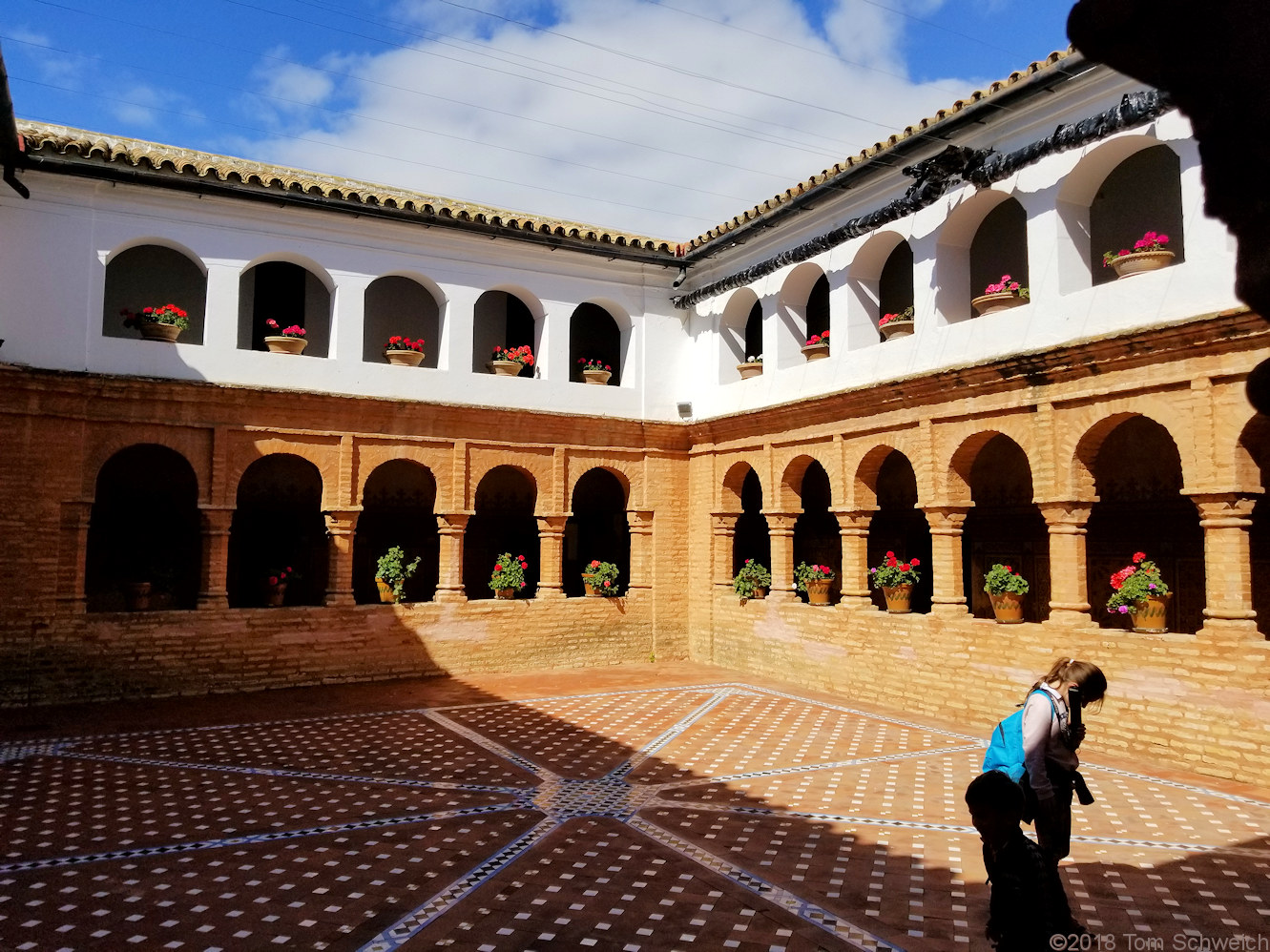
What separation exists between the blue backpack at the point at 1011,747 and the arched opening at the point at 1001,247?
968 centimetres

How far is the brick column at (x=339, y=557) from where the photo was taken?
13.9 m

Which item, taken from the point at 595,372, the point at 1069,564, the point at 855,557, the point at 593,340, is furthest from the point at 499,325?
the point at 1069,564

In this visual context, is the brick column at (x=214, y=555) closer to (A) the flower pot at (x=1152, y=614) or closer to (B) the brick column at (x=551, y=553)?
(B) the brick column at (x=551, y=553)

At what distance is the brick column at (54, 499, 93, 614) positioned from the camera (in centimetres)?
1212

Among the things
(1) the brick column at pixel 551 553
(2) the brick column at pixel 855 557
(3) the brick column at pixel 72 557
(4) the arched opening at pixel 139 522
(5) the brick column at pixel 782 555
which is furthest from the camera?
(1) the brick column at pixel 551 553

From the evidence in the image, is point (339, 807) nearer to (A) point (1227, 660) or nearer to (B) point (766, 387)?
(A) point (1227, 660)

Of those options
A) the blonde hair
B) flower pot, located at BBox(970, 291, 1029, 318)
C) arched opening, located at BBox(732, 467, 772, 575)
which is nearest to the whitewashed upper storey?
flower pot, located at BBox(970, 291, 1029, 318)

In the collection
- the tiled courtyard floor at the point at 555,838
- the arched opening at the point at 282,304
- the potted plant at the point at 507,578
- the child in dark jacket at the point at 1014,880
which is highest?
the arched opening at the point at 282,304

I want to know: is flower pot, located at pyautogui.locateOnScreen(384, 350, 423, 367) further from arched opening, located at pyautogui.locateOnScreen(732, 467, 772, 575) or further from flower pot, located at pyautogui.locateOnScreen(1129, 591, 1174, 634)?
flower pot, located at pyautogui.locateOnScreen(1129, 591, 1174, 634)

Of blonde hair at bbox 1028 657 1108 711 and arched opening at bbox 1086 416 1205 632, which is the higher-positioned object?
arched opening at bbox 1086 416 1205 632

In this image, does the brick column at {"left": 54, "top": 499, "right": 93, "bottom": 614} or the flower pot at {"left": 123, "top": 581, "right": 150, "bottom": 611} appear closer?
the brick column at {"left": 54, "top": 499, "right": 93, "bottom": 614}

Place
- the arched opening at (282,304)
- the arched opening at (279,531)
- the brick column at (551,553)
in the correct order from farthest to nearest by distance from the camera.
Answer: the arched opening at (279,531)
the brick column at (551,553)
the arched opening at (282,304)

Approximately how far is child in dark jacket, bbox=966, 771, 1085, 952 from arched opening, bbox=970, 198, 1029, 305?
442 inches

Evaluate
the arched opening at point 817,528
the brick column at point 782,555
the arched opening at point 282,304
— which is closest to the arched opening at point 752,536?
the arched opening at point 817,528
